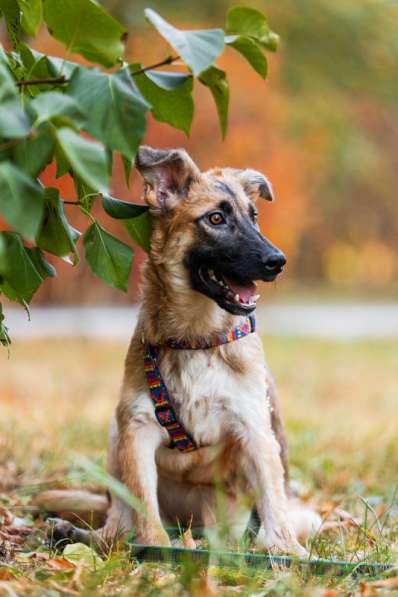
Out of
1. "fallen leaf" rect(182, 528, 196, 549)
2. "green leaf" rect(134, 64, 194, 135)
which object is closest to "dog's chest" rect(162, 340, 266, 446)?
"fallen leaf" rect(182, 528, 196, 549)

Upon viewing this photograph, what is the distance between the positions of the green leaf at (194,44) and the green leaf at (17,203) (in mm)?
487

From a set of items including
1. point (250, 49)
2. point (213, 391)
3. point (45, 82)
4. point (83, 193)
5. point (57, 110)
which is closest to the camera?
point (57, 110)

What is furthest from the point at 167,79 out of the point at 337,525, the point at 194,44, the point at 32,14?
the point at 337,525

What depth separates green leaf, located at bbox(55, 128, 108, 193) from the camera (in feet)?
6.56

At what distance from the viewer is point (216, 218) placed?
3498 millimetres

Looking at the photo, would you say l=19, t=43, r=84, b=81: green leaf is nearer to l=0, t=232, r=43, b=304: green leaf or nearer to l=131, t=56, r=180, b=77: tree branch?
l=131, t=56, r=180, b=77: tree branch

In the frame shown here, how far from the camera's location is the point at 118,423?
3498 millimetres

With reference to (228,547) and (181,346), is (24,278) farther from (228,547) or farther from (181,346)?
(228,547)

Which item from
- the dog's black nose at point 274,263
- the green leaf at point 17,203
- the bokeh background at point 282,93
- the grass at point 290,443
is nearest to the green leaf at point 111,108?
the green leaf at point 17,203

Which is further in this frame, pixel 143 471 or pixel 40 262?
pixel 143 471

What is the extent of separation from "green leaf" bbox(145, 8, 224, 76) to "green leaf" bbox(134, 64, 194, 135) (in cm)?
41

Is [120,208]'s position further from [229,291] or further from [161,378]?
[161,378]

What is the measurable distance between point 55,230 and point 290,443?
133 inches

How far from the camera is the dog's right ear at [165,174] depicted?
11.4 ft
